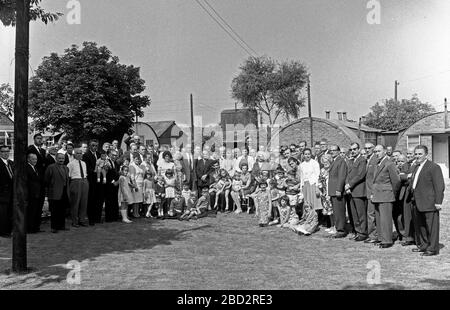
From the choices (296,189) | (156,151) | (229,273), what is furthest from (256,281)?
(156,151)

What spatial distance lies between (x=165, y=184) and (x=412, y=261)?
24.0ft

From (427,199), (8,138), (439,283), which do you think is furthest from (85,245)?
(8,138)

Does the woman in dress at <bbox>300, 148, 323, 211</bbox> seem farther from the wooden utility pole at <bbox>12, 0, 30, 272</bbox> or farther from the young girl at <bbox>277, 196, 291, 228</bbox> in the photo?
the wooden utility pole at <bbox>12, 0, 30, 272</bbox>

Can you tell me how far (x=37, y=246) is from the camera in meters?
8.86

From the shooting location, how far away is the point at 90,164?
38.3 ft

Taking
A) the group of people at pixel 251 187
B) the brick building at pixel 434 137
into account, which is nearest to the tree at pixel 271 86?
the brick building at pixel 434 137

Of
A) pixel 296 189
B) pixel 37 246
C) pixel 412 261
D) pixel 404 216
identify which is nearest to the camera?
pixel 412 261

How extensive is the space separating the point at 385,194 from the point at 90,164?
7069mm

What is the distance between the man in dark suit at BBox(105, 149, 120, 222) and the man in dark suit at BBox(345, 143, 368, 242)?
19.5 feet

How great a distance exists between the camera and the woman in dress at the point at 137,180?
12578 millimetres

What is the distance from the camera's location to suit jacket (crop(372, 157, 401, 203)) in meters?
8.98

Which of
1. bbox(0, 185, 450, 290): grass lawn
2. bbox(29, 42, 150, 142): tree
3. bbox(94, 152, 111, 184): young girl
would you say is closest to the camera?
bbox(0, 185, 450, 290): grass lawn

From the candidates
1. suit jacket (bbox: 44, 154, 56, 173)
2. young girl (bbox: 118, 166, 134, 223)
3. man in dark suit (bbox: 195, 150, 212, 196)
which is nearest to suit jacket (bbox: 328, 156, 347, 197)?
man in dark suit (bbox: 195, 150, 212, 196)
